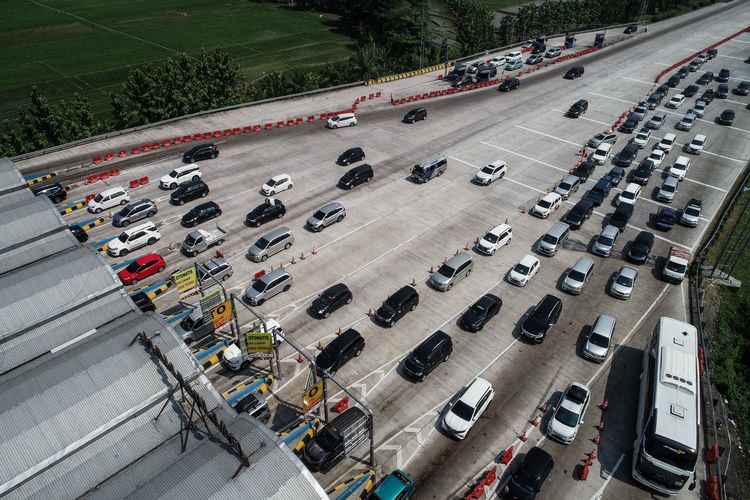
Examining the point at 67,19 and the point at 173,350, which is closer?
the point at 173,350

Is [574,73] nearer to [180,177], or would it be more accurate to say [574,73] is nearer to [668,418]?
[180,177]

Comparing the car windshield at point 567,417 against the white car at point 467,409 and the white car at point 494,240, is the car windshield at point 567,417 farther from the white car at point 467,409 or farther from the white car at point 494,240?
the white car at point 494,240

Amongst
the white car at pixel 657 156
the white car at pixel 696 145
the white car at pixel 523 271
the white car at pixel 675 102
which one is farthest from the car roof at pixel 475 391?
the white car at pixel 675 102

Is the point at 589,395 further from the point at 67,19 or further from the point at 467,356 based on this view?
the point at 67,19

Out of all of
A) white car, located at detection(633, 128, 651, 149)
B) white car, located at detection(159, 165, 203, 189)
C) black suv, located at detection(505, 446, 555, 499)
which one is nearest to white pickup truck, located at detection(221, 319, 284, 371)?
black suv, located at detection(505, 446, 555, 499)

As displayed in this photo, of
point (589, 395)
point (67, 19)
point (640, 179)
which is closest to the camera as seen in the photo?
point (589, 395)

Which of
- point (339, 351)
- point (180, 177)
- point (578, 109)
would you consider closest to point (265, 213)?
point (180, 177)

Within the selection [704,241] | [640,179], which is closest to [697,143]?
[640,179]
